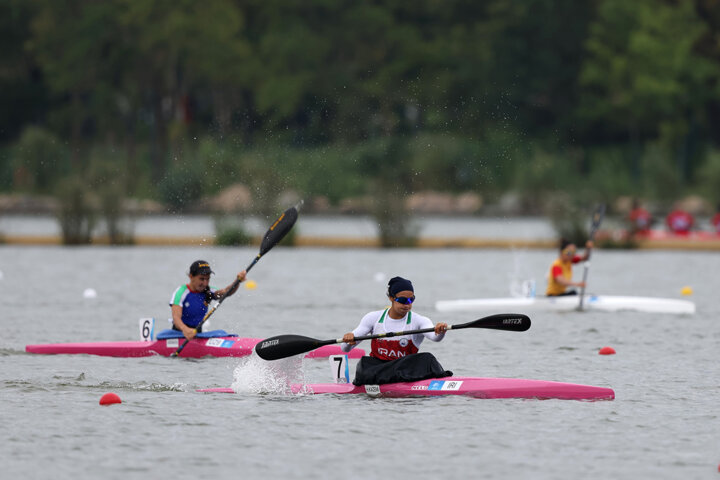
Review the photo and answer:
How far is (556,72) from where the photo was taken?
6931cm

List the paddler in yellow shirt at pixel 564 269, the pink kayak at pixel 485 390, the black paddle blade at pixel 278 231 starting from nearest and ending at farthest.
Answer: the pink kayak at pixel 485 390
the black paddle blade at pixel 278 231
the paddler in yellow shirt at pixel 564 269

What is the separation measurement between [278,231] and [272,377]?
386cm

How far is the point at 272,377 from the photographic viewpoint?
46.2 feet

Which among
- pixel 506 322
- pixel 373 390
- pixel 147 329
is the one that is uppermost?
pixel 506 322

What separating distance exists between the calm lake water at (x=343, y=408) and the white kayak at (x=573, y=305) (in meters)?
0.19

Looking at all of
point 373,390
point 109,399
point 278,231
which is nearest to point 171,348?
point 278,231

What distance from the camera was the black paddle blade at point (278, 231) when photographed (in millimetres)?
17406

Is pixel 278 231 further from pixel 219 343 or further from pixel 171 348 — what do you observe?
pixel 171 348

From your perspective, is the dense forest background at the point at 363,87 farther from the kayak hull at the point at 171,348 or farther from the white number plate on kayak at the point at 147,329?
the white number plate on kayak at the point at 147,329

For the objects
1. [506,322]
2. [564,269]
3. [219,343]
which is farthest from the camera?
[564,269]

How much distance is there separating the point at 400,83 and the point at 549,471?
2344 inches

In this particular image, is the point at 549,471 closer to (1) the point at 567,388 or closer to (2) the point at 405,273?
(1) the point at 567,388

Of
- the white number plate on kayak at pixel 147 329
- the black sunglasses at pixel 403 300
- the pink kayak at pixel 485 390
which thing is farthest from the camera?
the white number plate on kayak at pixel 147 329

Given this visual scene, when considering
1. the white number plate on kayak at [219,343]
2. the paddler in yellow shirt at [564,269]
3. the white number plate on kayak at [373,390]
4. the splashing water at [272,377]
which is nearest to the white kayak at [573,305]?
the paddler in yellow shirt at [564,269]
